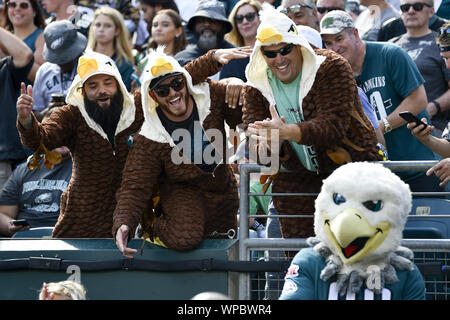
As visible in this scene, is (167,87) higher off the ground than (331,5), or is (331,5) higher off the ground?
(331,5)

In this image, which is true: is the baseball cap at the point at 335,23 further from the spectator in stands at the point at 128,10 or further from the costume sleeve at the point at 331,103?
the spectator in stands at the point at 128,10

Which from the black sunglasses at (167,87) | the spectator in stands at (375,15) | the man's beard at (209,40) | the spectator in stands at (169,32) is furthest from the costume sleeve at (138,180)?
the spectator in stands at (375,15)

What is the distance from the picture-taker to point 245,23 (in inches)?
300

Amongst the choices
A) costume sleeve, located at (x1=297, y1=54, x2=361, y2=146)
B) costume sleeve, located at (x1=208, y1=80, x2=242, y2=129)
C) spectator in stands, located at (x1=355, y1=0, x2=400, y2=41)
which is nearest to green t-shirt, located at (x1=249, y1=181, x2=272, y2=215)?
costume sleeve, located at (x1=208, y1=80, x2=242, y2=129)

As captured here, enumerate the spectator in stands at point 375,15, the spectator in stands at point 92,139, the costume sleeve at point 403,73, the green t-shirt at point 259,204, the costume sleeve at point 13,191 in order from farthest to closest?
the spectator in stands at point 375,15
the costume sleeve at point 13,191
the green t-shirt at point 259,204
the costume sleeve at point 403,73
the spectator in stands at point 92,139

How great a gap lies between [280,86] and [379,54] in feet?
4.61

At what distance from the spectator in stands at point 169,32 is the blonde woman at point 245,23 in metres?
0.55

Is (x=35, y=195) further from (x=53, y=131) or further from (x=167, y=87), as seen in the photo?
(x=167, y=87)

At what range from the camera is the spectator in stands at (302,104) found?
187 inches

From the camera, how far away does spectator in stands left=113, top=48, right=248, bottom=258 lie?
5062 mm

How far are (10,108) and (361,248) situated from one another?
456 centimetres

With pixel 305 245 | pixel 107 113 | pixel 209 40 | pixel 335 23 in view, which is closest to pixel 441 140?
pixel 305 245

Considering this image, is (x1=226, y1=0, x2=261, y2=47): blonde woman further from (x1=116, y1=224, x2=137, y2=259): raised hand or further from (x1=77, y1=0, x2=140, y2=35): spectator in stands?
(x1=116, y1=224, x2=137, y2=259): raised hand

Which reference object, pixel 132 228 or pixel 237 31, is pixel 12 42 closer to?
pixel 237 31
